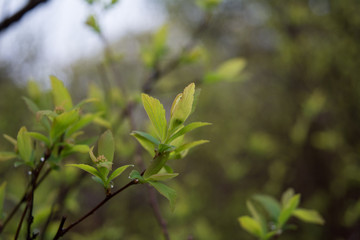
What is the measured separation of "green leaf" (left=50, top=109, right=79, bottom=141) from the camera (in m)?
0.59

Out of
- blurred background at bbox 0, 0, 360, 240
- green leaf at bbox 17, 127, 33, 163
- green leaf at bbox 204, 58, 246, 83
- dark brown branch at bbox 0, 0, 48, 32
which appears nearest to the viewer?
green leaf at bbox 17, 127, 33, 163

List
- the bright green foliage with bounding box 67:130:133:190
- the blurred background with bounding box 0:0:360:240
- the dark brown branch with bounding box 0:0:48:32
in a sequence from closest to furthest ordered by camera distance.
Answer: the bright green foliage with bounding box 67:130:133:190 < the dark brown branch with bounding box 0:0:48:32 < the blurred background with bounding box 0:0:360:240

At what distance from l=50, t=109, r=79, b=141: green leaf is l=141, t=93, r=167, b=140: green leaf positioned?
17cm

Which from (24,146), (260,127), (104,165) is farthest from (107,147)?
(260,127)

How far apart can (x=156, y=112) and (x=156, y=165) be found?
9 centimetres

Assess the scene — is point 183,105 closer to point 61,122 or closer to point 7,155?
point 61,122

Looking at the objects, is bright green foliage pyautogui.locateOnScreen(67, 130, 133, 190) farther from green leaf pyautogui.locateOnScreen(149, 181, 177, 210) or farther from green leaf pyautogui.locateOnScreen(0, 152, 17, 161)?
green leaf pyautogui.locateOnScreen(0, 152, 17, 161)

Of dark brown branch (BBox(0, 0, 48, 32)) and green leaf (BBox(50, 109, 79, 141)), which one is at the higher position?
dark brown branch (BBox(0, 0, 48, 32))

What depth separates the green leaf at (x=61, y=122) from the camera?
59cm

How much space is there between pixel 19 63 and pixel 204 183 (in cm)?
220

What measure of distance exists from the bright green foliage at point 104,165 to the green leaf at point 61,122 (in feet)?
0.25

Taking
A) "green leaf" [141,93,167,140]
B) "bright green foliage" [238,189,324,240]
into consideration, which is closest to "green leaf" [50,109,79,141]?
"green leaf" [141,93,167,140]

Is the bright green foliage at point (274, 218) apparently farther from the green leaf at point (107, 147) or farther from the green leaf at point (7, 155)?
the green leaf at point (7, 155)

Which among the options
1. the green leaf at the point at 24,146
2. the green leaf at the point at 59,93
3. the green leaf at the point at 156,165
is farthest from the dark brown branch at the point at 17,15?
the green leaf at the point at 156,165
